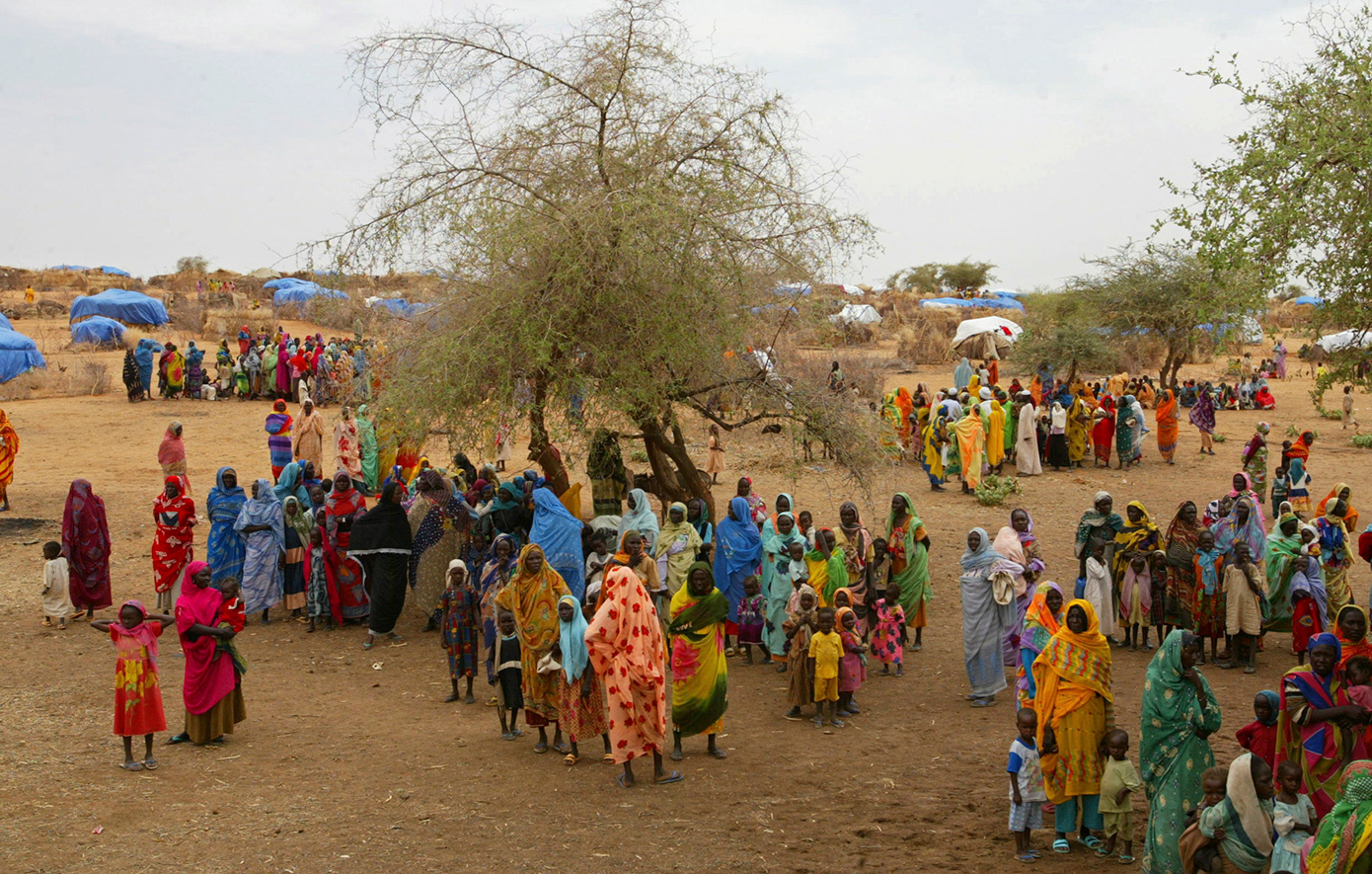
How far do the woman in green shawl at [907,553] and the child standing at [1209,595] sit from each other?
229 centimetres

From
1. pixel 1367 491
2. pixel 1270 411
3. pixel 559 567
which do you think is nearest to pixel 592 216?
pixel 559 567

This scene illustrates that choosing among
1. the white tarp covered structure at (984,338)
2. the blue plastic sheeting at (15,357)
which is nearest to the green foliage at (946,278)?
the white tarp covered structure at (984,338)

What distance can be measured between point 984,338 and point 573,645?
31.1m

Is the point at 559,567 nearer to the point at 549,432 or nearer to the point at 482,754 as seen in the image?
the point at 549,432

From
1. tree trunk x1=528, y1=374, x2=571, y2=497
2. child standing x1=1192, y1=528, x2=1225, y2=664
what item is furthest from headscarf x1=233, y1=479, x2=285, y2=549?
child standing x1=1192, y1=528, x2=1225, y2=664

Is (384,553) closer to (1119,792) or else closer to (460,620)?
(460,620)

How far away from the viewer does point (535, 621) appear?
7672mm

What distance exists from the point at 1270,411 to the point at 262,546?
80.9ft

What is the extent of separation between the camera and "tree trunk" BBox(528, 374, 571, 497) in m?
11.7

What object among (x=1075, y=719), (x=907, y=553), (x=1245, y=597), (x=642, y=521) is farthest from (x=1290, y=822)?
→ (x=642, y=521)

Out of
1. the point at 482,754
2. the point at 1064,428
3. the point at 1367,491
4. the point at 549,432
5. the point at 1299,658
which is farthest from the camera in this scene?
the point at 1064,428

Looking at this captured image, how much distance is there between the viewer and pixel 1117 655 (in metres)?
10.1

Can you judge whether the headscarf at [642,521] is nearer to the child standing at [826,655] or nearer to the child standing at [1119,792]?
the child standing at [826,655]

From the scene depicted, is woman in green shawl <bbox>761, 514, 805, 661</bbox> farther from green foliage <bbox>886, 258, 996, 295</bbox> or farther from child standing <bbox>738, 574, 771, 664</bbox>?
green foliage <bbox>886, 258, 996, 295</bbox>
